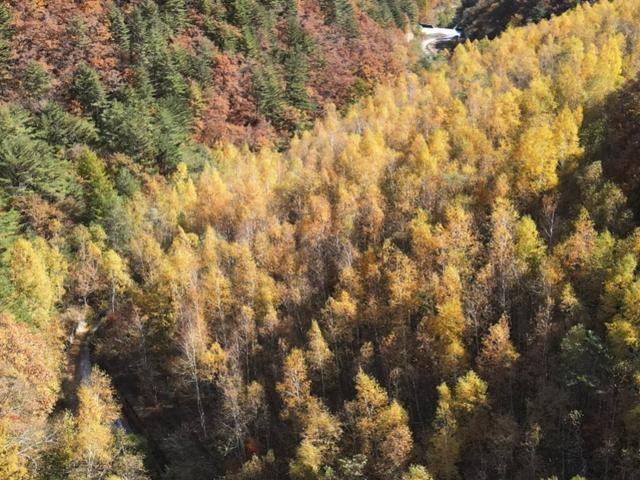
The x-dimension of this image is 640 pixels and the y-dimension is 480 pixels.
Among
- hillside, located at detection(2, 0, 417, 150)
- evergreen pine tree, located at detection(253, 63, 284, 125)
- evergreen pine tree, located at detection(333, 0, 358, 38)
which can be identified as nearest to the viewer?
hillside, located at detection(2, 0, 417, 150)

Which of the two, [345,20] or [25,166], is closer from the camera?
[25,166]

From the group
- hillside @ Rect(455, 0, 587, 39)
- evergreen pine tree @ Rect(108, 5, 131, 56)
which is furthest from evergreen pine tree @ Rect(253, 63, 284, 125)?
hillside @ Rect(455, 0, 587, 39)

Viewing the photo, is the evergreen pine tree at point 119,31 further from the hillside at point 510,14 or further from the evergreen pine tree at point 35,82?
the hillside at point 510,14

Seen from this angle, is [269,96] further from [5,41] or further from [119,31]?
[5,41]

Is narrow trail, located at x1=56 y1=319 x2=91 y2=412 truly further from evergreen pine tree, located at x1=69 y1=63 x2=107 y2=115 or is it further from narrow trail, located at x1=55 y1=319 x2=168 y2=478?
evergreen pine tree, located at x1=69 y1=63 x2=107 y2=115

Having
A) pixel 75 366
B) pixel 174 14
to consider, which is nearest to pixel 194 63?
pixel 174 14

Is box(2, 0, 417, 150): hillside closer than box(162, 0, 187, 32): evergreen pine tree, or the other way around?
box(2, 0, 417, 150): hillside

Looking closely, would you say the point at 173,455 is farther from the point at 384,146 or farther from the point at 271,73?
the point at 271,73

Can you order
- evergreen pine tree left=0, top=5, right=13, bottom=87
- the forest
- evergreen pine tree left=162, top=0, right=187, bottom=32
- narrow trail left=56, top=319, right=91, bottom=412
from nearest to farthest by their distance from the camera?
the forest
narrow trail left=56, top=319, right=91, bottom=412
evergreen pine tree left=0, top=5, right=13, bottom=87
evergreen pine tree left=162, top=0, right=187, bottom=32

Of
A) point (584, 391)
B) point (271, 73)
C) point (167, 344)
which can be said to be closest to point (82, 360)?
point (167, 344)
